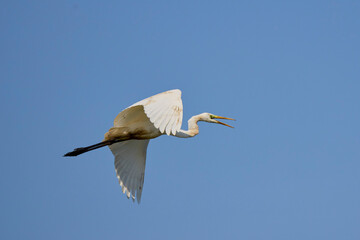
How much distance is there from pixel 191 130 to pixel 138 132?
142 centimetres

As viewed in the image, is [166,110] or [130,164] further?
[130,164]

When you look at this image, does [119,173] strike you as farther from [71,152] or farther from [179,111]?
[179,111]

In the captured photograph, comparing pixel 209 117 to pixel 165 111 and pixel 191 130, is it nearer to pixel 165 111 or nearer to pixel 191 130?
pixel 191 130

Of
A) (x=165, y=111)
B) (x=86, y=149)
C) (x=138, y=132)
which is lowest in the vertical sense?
(x=86, y=149)

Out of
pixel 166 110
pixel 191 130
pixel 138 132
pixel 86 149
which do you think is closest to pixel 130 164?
pixel 86 149

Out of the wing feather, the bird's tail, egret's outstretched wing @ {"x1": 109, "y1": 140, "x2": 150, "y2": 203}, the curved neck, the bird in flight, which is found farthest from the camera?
egret's outstretched wing @ {"x1": 109, "y1": 140, "x2": 150, "y2": 203}

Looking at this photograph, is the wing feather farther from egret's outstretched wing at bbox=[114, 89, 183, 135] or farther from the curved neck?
the curved neck

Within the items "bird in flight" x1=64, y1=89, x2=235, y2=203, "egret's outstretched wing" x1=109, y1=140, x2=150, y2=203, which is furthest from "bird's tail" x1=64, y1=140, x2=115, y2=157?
"egret's outstretched wing" x1=109, y1=140, x2=150, y2=203

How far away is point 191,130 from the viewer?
545 inches

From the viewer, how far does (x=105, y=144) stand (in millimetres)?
13367

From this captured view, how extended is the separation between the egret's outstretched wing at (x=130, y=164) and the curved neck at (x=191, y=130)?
3.65 feet

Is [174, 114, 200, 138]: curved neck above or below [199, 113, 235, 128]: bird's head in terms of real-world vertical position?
below

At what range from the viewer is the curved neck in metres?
13.6

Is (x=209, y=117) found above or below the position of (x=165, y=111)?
above
